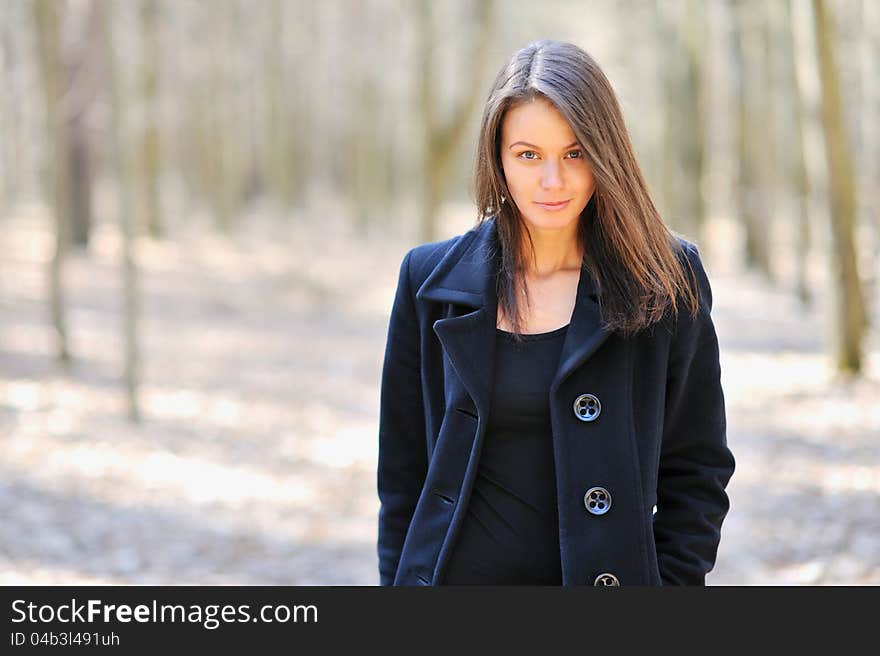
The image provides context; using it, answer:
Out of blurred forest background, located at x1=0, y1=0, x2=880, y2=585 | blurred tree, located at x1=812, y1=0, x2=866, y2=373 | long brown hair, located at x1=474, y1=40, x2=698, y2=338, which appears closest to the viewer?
long brown hair, located at x1=474, y1=40, x2=698, y2=338

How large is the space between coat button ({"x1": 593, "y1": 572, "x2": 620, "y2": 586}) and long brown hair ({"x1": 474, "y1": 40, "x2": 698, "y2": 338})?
51 centimetres

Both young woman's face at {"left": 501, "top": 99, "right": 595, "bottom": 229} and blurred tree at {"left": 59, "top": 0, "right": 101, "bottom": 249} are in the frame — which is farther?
blurred tree at {"left": 59, "top": 0, "right": 101, "bottom": 249}

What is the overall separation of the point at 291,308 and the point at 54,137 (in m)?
7.60

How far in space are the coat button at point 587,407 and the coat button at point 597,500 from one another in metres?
0.15

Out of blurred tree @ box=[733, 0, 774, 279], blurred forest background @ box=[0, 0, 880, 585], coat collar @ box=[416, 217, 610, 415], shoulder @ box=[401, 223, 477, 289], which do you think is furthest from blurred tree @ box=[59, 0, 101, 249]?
coat collar @ box=[416, 217, 610, 415]

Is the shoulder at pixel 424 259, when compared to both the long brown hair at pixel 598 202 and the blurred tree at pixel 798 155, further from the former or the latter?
the blurred tree at pixel 798 155

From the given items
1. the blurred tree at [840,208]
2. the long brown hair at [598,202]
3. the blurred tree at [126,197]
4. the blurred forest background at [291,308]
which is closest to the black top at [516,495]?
the long brown hair at [598,202]

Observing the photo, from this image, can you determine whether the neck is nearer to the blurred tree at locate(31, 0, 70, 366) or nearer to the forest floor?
the forest floor

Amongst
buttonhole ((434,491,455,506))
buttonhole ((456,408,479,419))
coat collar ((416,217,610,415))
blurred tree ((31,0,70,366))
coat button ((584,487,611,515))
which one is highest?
blurred tree ((31,0,70,366))

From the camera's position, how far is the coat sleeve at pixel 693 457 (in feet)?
7.77

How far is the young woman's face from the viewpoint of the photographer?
7.38 ft

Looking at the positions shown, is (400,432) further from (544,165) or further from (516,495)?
(544,165)

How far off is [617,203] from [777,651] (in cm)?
100

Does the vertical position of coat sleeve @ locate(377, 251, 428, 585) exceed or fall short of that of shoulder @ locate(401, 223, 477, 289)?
it falls short
